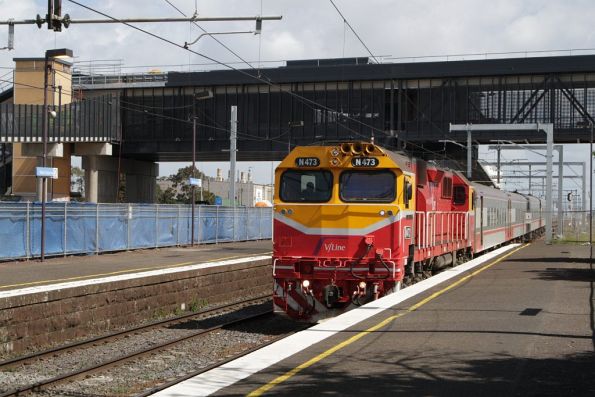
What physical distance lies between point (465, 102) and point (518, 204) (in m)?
11.4

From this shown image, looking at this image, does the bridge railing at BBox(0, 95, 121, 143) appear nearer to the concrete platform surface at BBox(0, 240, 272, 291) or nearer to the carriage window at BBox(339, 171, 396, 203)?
the concrete platform surface at BBox(0, 240, 272, 291)

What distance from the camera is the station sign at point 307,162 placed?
47.6 ft

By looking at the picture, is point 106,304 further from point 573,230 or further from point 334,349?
point 573,230

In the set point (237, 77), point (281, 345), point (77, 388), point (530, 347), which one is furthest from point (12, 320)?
point (237, 77)

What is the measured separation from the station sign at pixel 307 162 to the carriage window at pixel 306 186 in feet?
0.48

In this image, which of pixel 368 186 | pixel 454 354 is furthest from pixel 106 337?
pixel 454 354

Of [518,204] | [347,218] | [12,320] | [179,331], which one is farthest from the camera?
[518,204]

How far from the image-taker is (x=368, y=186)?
14305mm

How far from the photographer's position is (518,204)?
143 ft

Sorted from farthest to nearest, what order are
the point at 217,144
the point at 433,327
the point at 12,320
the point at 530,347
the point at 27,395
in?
1. the point at 217,144
2. the point at 12,320
3. the point at 433,327
4. the point at 27,395
5. the point at 530,347

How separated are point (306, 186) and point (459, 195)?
935cm

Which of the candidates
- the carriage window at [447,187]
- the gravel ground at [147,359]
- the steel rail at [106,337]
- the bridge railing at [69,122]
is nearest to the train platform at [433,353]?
the gravel ground at [147,359]

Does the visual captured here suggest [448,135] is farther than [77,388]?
Yes

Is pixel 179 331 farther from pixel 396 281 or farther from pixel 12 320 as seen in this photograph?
pixel 396 281
